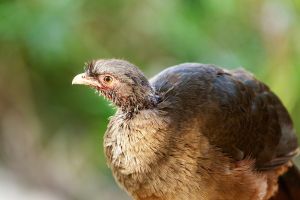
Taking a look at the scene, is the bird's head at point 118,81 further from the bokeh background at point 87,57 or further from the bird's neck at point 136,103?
the bokeh background at point 87,57

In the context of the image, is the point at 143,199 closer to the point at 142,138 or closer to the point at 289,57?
the point at 142,138

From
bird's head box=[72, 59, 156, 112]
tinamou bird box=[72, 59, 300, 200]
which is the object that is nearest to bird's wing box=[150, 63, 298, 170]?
tinamou bird box=[72, 59, 300, 200]

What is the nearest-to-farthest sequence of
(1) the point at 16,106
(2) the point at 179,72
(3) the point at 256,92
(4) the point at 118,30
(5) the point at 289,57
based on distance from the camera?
1. (2) the point at 179,72
2. (3) the point at 256,92
3. (5) the point at 289,57
4. (4) the point at 118,30
5. (1) the point at 16,106

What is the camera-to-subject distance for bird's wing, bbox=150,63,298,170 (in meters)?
2.37

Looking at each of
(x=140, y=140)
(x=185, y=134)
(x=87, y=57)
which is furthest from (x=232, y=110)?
(x=87, y=57)

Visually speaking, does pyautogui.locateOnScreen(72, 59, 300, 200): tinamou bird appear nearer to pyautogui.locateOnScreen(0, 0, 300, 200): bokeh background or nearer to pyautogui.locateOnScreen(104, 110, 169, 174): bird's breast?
pyautogui.locateOnScreen(104, 110, 169, 174): bird's breast

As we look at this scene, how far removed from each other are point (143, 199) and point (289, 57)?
3.90 ft

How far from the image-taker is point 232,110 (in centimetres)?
246

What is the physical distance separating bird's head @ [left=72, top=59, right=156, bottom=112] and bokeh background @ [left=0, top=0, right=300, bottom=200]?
0.90 metres

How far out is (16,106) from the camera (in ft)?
12.9

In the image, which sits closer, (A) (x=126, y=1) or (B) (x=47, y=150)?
(A) (x=126, y=1)

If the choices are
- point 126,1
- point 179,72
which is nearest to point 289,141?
point 179,72

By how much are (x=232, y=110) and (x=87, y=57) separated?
3.65 feet

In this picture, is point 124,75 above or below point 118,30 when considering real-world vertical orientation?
below
